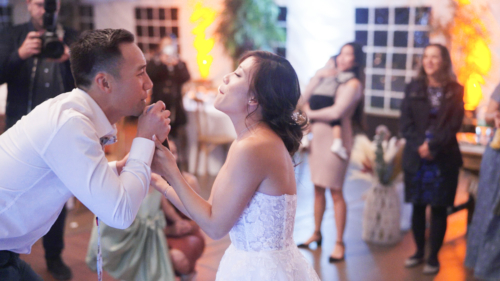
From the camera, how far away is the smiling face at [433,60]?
3166 mm

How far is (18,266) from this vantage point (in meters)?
1.49

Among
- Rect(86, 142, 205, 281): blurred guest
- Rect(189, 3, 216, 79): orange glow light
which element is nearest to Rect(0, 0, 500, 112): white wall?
A: Rect(189, 3, 216, 79): orange glow light

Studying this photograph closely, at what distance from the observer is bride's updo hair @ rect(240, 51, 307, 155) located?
5.06 feet

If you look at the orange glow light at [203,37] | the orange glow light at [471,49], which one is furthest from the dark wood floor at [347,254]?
the orange glow light at [203,37]

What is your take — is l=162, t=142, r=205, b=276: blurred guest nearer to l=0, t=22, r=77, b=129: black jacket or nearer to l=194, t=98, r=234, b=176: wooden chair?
l=0, t=22, r=77, b=129: black jacket

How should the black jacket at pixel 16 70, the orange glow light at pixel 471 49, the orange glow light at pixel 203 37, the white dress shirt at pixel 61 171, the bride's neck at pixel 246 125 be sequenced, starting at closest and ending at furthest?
1. the white dress shirt at pixel 61 171
2. the bride's neck at pixel 246 125
3. the black jacket at pixel 16 70
4. the orange glow light at pixel 471 49
5. the orange glow light at pixel 203 37

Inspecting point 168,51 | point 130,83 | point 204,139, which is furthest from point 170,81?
point 130,83

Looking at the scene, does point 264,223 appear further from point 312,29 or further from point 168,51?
point 312,29

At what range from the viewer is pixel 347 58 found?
3436 mm

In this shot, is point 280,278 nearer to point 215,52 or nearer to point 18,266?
point 18,266

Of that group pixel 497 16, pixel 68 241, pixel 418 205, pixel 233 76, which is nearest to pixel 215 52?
pixel 497 16

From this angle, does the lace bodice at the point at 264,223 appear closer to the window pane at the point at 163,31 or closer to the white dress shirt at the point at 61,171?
the white dress shirt at the point at 61,171

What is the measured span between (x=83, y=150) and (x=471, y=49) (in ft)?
16.5

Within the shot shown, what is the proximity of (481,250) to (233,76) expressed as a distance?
2.32m
